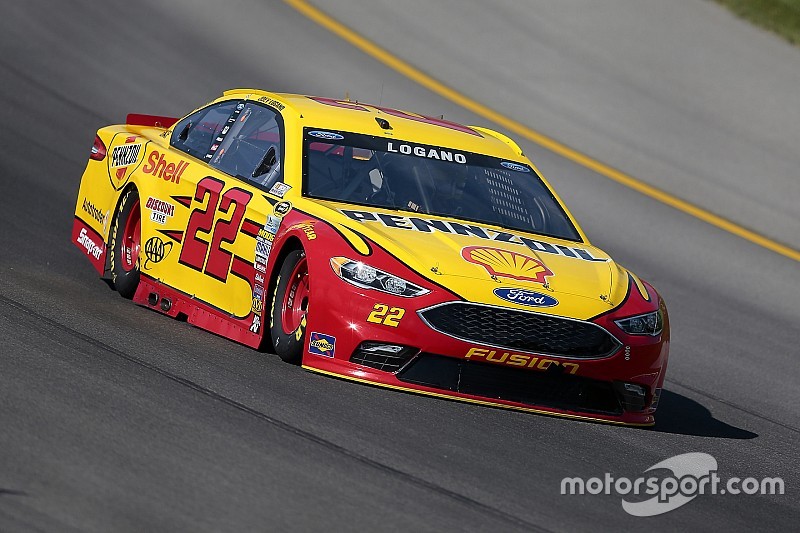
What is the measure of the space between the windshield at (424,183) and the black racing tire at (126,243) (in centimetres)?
179

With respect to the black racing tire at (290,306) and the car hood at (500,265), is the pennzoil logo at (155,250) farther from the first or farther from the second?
the car hood at (500,265)

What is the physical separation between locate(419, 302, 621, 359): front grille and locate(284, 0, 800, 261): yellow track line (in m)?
7.32

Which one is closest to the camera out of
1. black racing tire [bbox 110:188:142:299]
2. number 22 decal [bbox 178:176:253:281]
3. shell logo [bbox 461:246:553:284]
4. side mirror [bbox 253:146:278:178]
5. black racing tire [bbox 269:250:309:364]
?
shell logo [bbox 461:246:553:284]

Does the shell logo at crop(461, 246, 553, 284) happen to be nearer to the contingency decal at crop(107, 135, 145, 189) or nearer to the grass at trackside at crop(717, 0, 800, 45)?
the contingency decal at crop(107, 135, 145, 189)

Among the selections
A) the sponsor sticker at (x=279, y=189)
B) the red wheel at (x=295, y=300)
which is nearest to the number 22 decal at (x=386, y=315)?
the red wheel at (x=295, y=300)

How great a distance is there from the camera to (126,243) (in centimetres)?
1002

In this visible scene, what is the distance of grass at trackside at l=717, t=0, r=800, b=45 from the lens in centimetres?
1895

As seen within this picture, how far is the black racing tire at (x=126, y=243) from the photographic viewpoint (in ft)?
32.3

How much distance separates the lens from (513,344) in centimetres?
737

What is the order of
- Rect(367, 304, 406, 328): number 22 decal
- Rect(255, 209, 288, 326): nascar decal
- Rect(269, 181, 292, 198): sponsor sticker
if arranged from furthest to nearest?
1. Rect(269, 181, 292, 198): sponsor sticker
2. Rect(255, 209, 288, 326): nascar decal
3. Rect(367, 304, 406, 328): number 22 decal

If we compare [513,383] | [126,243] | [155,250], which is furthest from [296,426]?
[126,243]

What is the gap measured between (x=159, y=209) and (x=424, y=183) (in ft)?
6.21

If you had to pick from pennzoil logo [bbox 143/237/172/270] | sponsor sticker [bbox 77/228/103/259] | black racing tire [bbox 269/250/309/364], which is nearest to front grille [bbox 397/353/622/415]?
black racing tire [bbox 269/250/309/364]

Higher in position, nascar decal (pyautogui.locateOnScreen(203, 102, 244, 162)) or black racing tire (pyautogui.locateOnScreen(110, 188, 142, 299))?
nascar decal (pyautogui.locateOnScreen(203, 102, 244, 162))
